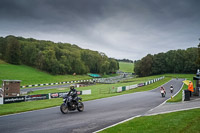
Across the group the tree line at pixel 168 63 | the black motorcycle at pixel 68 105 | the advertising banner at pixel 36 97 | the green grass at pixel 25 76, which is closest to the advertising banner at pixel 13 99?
the advertising banner at pixel 36 97

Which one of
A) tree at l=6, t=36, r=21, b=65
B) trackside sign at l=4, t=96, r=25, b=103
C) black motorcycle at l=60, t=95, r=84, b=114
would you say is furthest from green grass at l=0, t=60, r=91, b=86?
black motorcycle at l=60, t=95, r=84, b=114

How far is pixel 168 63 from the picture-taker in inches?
4350

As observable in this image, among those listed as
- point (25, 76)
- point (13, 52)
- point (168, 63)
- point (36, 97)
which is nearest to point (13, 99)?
point (36, 97)

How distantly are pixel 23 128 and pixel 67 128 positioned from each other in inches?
90.7

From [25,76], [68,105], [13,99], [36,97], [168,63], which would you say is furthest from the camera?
[168,63]

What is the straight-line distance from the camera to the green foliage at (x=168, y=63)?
335 ft

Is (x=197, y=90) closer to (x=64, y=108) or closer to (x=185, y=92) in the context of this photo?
(x=185, y=92)

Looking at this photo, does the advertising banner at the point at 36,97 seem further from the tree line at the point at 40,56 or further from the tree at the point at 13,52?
the tree at the point at 13,52

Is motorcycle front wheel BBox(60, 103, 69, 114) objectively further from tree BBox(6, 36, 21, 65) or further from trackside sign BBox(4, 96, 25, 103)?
tree BBox(6, 36, 21, 65)

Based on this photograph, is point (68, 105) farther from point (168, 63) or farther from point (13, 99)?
point (168, 63)

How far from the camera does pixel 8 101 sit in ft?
65.5

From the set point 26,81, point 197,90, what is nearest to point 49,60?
point 26,81

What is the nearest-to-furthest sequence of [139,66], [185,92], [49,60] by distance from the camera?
[185,92] → [49,60] → [139,66]

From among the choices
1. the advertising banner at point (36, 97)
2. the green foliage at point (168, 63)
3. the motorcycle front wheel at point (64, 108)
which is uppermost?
the green foliage at point (168, 63)
